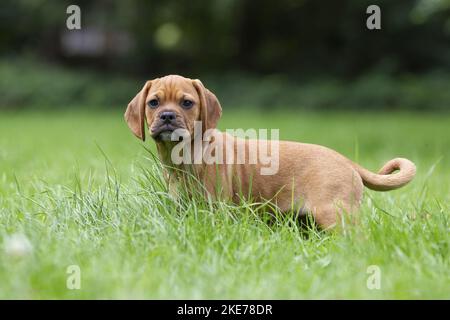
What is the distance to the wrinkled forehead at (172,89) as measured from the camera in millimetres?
4672

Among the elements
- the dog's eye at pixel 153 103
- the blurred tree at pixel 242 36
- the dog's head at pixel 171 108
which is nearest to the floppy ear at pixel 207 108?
the dog's head at pixel 171 108

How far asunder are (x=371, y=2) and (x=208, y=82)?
5.92m

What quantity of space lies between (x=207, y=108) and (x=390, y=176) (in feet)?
4.50

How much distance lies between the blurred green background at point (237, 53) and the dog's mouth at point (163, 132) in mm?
→ 17155

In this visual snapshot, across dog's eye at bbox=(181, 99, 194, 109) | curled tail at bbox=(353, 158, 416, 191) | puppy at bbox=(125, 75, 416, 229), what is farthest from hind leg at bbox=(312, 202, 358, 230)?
dog's eye at bbox=(181, 99, 194, 109)

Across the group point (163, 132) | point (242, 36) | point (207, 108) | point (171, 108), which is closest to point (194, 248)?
point (163, 132)

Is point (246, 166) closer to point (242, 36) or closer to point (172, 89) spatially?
point (172, 89)

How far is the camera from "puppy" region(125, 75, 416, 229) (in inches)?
183

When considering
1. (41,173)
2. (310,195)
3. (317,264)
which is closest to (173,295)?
(317,264)

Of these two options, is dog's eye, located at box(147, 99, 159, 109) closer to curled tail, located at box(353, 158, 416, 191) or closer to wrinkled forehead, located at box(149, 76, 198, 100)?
wrinkled forehead, located at box(149, 76, 198, 100)

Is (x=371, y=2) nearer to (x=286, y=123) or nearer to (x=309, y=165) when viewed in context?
(x=286, y=123)

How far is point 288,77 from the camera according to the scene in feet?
80.1

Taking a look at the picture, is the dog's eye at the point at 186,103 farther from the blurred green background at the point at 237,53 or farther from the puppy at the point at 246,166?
the blurred green background at the point at 237,53

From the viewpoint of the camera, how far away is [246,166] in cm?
491
